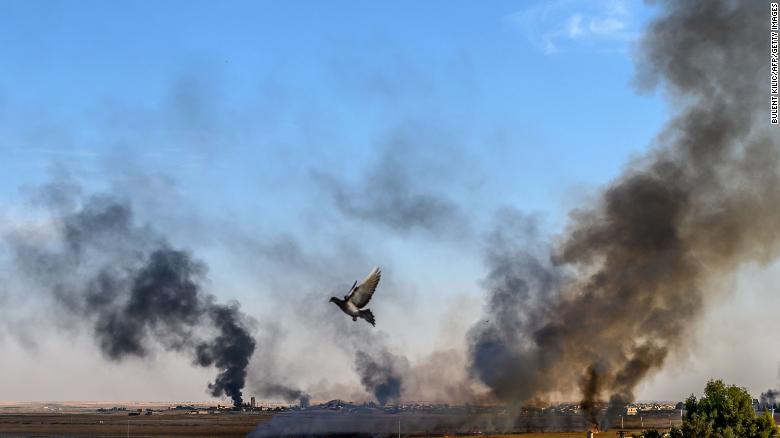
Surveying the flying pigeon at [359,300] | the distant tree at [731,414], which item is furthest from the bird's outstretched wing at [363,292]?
the distant tree at [731,414]

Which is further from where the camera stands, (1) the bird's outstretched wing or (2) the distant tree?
(2) the distant tree

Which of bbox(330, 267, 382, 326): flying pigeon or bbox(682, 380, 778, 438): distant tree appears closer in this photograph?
bbox(330, 267, 382, 326): flying pigeon

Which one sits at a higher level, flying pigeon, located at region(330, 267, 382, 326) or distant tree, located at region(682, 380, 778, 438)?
flying pigeon, located at region(330, 267, 382, 326)

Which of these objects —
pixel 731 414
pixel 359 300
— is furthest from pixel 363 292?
pixel 731 414

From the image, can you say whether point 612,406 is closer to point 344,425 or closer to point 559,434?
point 559,434

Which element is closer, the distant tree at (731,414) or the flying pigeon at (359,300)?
the flying pigeon at (359,300)

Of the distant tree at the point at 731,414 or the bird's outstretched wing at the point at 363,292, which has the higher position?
the bird's outstretched wing at the point at 363,292

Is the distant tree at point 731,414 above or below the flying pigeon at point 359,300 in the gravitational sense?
below

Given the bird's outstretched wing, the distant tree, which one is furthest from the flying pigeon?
the distant tree

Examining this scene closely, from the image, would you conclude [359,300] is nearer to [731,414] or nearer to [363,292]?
[363,292]

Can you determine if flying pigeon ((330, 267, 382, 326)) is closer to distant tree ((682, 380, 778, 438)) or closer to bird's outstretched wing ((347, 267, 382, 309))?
bird's outstretched wing ((347, 267, 382, 309))

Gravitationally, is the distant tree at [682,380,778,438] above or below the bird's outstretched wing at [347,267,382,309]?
below

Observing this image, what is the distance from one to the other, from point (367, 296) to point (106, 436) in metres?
149

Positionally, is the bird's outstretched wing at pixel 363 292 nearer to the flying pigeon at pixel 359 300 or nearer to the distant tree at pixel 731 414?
the flying pigeon at pixel 359 300
